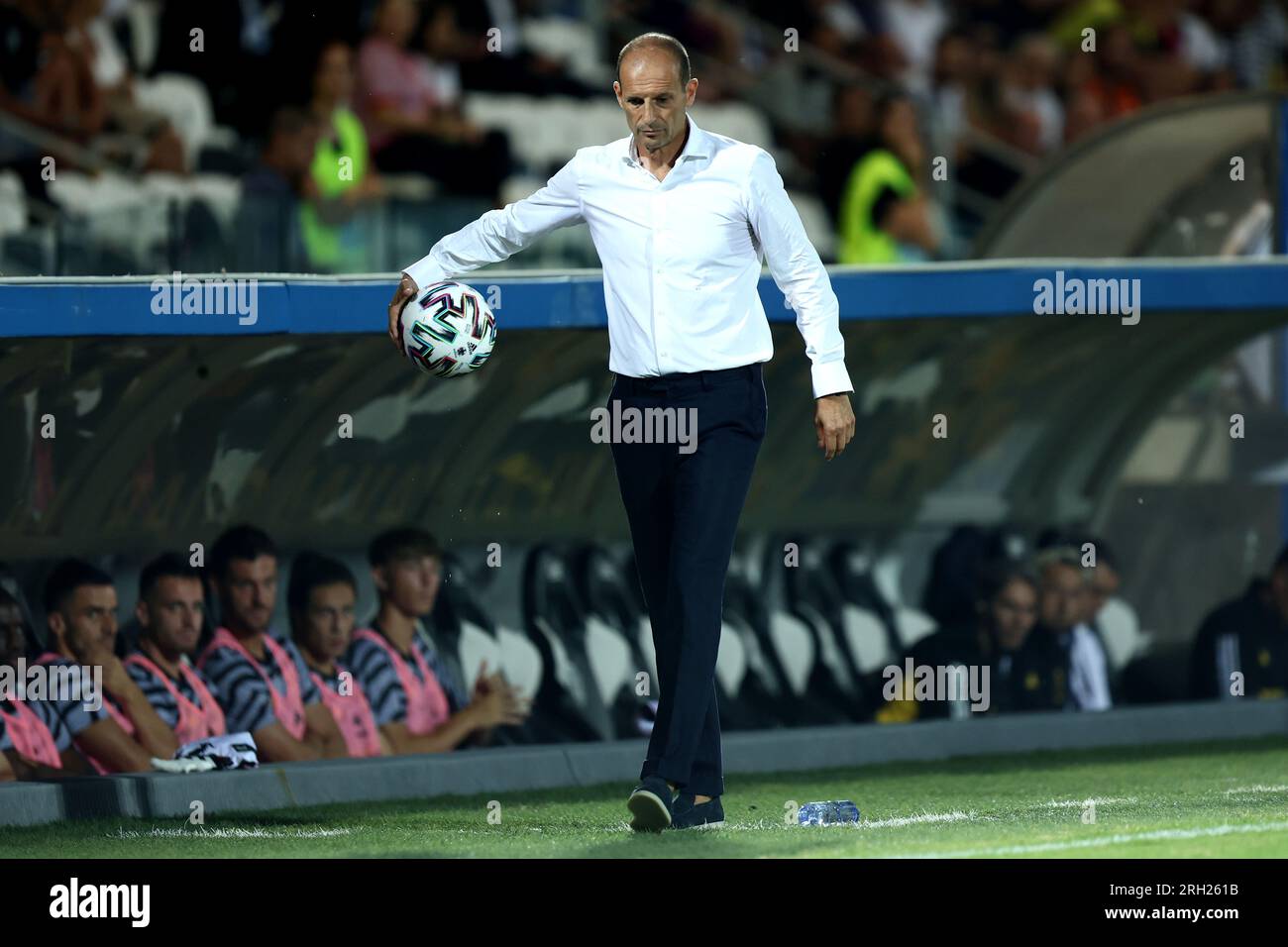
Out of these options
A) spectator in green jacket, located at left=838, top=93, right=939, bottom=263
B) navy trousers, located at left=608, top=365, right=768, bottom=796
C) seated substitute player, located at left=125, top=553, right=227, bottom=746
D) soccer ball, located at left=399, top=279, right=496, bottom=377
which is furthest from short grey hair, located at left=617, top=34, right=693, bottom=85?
spectator in green jacket, located at left=838, top=93, right=939, bottom=263

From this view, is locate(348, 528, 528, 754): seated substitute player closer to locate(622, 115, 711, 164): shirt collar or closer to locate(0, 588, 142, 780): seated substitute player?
locate(0, 588, 142, 780): seated substitute player

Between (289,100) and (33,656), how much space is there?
232 inches

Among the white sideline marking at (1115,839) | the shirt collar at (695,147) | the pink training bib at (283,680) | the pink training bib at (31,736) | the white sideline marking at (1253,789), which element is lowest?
the white sideline marking at (1115,839)

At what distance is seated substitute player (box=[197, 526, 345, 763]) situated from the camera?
9.12 m

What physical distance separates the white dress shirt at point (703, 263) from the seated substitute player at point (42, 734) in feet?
8.14

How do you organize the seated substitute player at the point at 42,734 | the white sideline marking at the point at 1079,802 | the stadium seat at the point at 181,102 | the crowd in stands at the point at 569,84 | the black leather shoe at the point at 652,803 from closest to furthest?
the black leather shoe at the point at 652,803 < the white sideline marking at the point at 1079,802 < the seated substitute player at the point at 42,734 < the crowd in stands at the point at 569,84 < the stadium seat at the point at 181,102

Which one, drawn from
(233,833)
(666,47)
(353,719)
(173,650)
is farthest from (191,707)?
(666,47)

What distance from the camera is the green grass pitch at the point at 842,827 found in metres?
6.90

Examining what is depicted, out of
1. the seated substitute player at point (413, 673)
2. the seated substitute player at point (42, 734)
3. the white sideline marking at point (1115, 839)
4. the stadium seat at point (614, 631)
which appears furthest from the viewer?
the stadium seat at point (614, 631)

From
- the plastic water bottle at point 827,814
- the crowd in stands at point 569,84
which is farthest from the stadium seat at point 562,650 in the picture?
the plastic water bottle at point 827,814

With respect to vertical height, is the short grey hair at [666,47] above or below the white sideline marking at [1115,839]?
above

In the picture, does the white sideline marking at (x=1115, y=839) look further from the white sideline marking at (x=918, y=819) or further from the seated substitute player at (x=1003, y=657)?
the seated substitute player at (x=1003, y=657)

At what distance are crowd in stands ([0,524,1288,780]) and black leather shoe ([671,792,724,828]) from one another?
2.24 meters
